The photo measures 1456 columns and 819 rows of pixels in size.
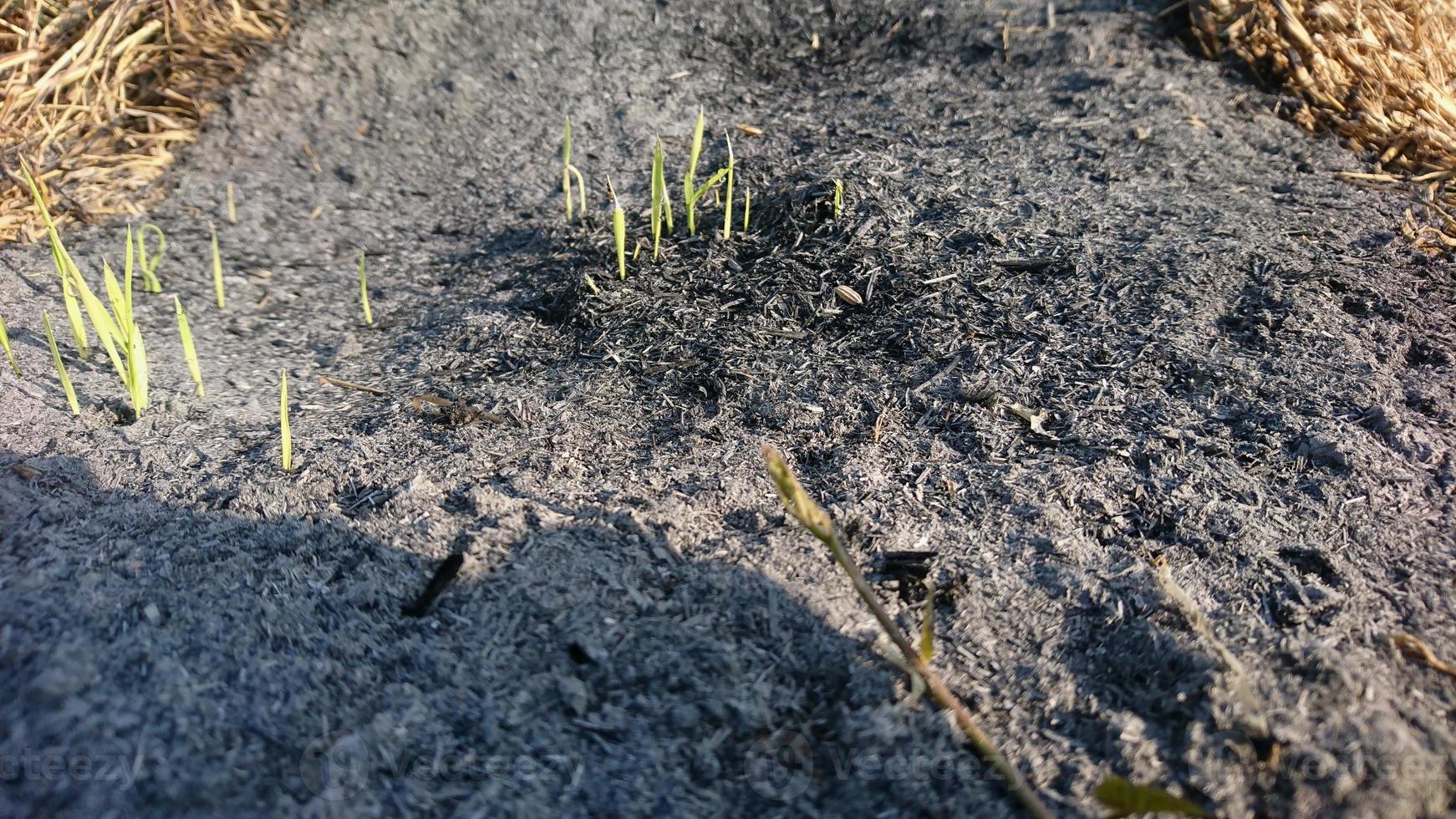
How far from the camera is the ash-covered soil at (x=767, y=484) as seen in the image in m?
1.25

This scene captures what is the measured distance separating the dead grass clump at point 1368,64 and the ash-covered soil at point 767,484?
14 cm

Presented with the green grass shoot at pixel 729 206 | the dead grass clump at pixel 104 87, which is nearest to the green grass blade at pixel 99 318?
the dead grass clump at pixel 104 87

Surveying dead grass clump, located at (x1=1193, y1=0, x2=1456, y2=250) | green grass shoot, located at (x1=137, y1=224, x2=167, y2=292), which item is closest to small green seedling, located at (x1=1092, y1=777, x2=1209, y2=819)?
dead grass clump, located at (x1=1193, y1=0, x2=1456, y2=250)

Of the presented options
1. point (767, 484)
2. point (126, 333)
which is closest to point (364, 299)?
point (126, 333)

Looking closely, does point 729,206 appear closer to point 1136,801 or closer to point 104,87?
point 1136,801

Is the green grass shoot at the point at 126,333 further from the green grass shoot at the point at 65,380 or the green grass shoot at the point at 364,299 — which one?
the green grass shoot at the point at 364,299

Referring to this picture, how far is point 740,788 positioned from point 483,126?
2.56 metres

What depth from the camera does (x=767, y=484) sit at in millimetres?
1699

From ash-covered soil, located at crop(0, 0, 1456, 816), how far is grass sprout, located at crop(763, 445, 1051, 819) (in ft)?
0.12

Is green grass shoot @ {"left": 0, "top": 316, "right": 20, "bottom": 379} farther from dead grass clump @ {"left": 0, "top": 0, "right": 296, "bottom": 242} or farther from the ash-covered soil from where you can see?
dead grass clump @ {"left": 0, "top": 0, "right": 296, "bottom": 242}

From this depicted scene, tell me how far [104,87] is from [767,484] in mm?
2768

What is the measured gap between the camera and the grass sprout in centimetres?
119

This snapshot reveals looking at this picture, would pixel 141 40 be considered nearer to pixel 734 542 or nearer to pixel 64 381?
A: pixel 64 381

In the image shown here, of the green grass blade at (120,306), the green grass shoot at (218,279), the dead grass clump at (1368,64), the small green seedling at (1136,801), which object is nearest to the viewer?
the small green seedling at (1136,801)
